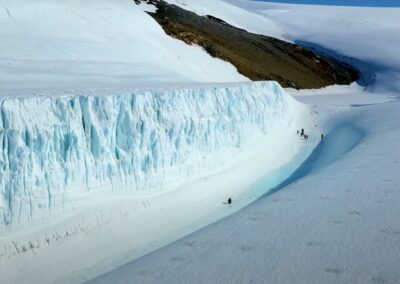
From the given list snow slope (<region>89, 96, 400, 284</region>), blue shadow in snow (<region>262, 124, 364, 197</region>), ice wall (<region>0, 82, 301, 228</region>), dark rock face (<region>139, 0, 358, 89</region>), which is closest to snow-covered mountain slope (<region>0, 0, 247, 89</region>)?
ice wall (<region>0, 82, 301, 228</region>)

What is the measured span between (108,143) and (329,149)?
26.1 feet

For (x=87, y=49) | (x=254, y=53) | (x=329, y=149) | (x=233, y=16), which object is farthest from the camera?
(x=233, y=16)

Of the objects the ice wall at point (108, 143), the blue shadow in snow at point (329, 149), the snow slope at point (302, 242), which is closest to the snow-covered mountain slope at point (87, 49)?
the ice wall at point (108, 143)

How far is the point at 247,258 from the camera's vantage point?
6.34 meters

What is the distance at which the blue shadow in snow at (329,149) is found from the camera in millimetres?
12470

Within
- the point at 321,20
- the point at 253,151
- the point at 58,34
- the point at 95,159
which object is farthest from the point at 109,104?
the point at 321,20

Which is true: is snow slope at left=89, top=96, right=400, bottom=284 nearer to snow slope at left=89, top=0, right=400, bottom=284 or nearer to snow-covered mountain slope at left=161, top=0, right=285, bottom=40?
snow slope at left=89, top=0, right=400, bottom=284

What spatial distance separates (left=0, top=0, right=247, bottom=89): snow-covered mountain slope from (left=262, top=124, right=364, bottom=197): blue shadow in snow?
4.67 metres

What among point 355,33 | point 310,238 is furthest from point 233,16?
point 310,238

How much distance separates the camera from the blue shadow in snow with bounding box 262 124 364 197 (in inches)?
491

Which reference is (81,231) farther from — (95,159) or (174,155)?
(174,155)

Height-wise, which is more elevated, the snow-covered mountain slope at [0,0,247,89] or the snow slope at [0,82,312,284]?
the snow-covered mountain slope at [0,0,247,89]

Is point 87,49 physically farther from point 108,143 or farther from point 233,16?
point 233,16

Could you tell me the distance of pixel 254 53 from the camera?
1369 inches
